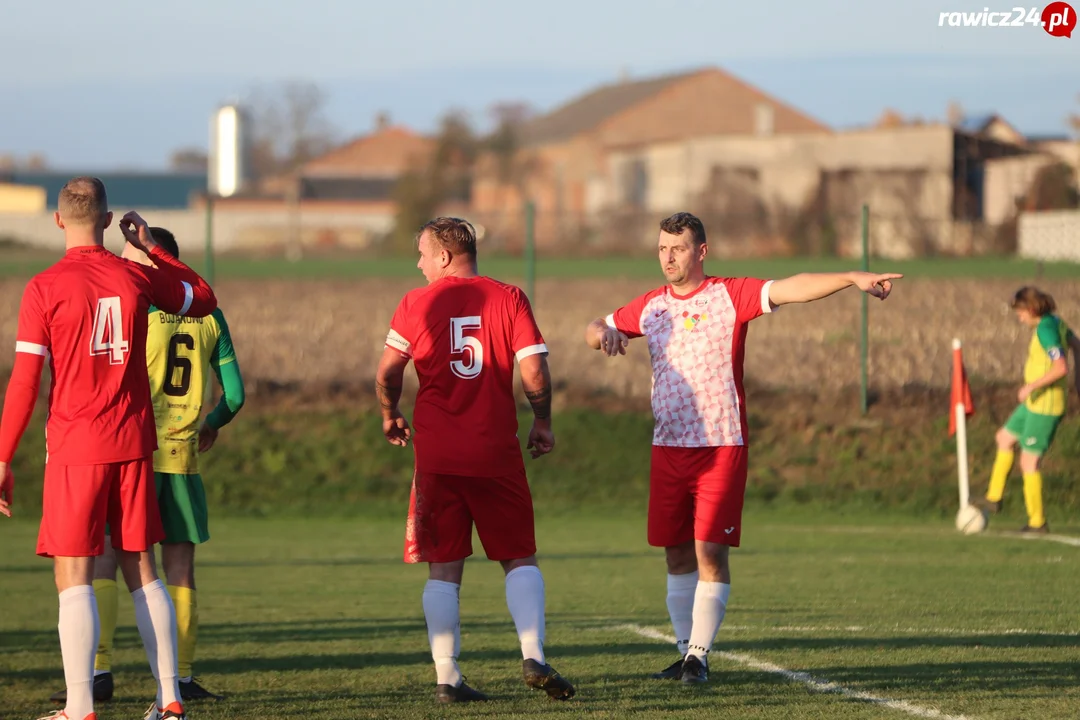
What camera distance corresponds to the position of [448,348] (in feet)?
20.5

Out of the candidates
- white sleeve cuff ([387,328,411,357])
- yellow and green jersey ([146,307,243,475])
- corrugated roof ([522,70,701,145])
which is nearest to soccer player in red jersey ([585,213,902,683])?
white sleeve cuff ([387,328,411,357])

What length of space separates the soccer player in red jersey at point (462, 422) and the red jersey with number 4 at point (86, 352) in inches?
43.3

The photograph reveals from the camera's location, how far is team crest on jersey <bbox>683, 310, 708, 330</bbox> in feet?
22.2

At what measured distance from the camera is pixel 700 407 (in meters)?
6.75

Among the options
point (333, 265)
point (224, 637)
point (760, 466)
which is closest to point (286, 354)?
point (760, 466)

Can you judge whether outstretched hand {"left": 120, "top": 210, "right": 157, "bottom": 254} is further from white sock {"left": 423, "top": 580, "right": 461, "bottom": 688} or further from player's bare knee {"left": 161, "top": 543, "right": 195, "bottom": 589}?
white sock {"left": 423, "top": 580, "right": 461, "bottom": 688}

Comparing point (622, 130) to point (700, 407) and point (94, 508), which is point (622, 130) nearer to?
point (700, 407)

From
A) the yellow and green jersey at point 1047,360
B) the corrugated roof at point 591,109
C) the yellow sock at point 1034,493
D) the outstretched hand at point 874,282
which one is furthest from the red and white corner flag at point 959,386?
the corrugated roof at point 591,109

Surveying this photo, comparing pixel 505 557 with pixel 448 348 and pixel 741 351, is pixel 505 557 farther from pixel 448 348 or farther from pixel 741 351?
pixel 741 351

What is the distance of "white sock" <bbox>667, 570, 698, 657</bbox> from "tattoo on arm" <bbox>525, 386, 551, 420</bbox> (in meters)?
1.22

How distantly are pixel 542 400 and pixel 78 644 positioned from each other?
2.07 m

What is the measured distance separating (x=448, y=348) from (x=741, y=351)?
1408mm

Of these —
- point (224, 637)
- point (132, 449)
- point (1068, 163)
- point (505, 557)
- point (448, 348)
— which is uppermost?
point (1068, 163)

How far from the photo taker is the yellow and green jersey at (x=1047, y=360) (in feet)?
40.3
